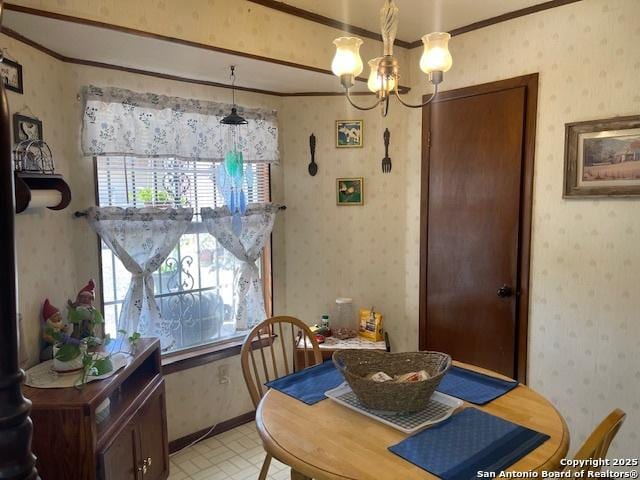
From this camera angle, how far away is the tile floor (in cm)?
249

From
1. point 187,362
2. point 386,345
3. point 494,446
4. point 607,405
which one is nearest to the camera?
point 494,446

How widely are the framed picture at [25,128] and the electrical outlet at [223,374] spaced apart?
1685mm

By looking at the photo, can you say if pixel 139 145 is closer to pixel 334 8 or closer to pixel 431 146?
pixel 334 8

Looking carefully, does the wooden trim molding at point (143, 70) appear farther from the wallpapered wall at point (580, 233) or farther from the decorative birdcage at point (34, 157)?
the wallpapered wall at point (580, 233)

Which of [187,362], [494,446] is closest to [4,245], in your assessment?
[494,446]

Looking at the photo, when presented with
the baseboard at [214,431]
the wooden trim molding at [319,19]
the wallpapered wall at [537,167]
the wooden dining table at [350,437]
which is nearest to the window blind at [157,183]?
the wallpapered wall at [537,167]

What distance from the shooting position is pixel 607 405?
2242 millimetres

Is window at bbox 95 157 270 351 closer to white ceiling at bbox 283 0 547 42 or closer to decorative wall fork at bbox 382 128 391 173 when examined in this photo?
decorative wall fork at bbox 382 128 391 173

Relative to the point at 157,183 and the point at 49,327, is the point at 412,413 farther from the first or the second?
the point at 157,183

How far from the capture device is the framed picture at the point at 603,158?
2.10 m

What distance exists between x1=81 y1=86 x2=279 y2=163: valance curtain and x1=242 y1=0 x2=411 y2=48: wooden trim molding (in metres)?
0.72

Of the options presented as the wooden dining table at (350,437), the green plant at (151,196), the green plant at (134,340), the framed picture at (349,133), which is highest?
the framed picture at (349,133)

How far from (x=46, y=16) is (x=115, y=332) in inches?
65.7

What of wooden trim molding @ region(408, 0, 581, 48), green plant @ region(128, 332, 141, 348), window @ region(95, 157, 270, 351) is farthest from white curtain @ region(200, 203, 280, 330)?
wooden trim molding @ region(408, 0, 581, 48)
